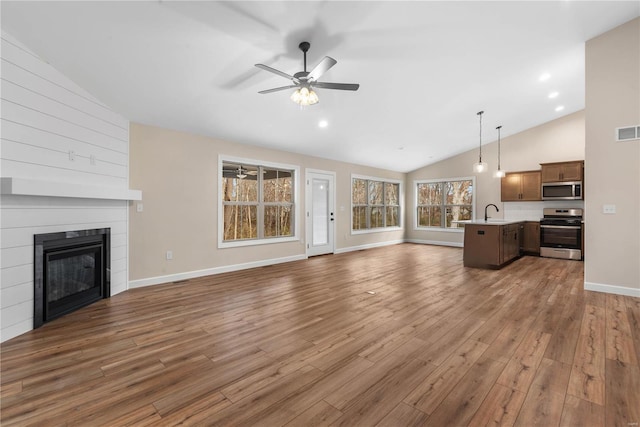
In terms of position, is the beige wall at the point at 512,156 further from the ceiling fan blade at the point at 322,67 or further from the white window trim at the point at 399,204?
the ceiling fan blade at the point at 322,67

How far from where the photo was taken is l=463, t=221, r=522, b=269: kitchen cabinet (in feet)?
17.4

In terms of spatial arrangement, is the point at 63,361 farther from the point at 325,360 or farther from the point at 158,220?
the point at 158,220

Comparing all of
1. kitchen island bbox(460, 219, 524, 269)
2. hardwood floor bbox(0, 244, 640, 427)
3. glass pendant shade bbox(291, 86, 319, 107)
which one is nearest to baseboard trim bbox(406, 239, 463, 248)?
kitchen island bbox(460, 219, 524, 269)

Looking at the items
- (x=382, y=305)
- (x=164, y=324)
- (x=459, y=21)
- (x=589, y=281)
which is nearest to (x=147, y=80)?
(x=164, y=324)

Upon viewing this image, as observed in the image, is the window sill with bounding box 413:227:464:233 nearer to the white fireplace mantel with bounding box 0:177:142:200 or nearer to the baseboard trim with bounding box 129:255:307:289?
the baseboard trim with bounding box 129:255:307:289

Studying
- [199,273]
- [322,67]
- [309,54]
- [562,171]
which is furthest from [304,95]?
[562,171]

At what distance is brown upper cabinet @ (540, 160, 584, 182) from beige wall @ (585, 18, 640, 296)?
3.02 m

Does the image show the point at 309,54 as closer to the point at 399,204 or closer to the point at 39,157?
the point at 39,157

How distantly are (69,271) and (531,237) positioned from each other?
888 centimetres

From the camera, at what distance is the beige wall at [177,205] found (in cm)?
425

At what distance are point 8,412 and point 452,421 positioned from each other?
2536mm

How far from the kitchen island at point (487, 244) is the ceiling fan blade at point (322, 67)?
4370mm

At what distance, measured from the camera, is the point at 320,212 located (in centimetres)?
715

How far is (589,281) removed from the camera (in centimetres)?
395
